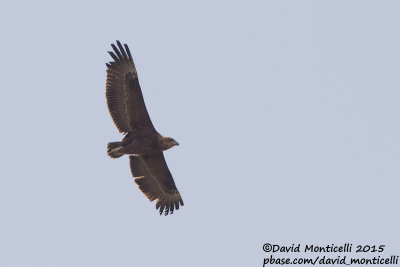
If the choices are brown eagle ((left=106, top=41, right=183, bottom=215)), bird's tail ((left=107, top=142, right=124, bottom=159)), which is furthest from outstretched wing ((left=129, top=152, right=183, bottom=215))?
bird's tail ((left=107, top=142, right=124, bottom=159))

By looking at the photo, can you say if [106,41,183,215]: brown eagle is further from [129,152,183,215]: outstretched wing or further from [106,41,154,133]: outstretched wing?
[129,152,183,215]: outstretched wing

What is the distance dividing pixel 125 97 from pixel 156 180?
3076mm

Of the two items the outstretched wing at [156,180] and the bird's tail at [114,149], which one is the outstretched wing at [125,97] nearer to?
the bird's tail at [114,149]

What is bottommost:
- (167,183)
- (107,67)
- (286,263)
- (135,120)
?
(286,263)

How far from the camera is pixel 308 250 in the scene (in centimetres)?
2505

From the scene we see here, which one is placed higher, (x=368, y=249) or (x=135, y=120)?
(x=135, y=120)

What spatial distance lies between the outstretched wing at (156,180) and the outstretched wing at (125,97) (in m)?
1.57

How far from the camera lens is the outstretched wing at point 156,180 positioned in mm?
25438

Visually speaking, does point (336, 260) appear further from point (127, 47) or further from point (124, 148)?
point (127, 47)

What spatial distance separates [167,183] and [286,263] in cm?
432

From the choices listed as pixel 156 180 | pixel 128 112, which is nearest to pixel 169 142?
pixel 128 112

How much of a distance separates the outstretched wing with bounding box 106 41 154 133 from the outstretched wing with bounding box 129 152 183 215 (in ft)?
5.15

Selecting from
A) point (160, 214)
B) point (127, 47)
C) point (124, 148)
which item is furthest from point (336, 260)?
point (127, 47)

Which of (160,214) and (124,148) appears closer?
(124,148)
